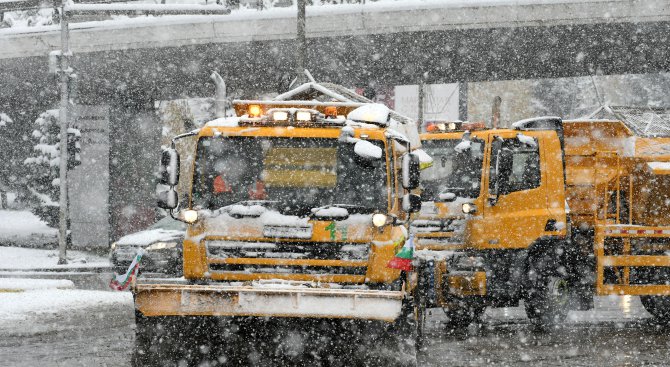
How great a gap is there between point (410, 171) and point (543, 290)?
4.58 metres

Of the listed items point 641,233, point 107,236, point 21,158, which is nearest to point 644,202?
point 641,233

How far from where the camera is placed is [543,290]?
13766mm

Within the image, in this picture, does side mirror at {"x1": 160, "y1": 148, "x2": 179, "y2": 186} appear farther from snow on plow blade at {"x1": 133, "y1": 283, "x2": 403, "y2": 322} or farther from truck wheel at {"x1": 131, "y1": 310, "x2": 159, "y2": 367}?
truck wheel at {"x1": 131, "y1": 310, "x2": 159, "y2": 367}

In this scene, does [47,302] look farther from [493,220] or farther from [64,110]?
[64,110]

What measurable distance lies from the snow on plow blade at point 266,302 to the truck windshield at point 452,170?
16.5ft

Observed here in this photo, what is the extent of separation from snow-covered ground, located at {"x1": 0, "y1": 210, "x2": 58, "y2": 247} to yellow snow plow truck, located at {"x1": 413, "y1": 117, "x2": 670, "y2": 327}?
26.2m

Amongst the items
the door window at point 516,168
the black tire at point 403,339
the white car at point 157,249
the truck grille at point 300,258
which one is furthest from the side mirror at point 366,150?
the white car at point 157,249

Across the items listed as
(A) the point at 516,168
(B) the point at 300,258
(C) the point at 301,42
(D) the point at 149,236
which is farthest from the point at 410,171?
(C) the point at 301,42

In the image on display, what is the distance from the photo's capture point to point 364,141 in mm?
9953

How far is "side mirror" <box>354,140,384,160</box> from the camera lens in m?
9.88

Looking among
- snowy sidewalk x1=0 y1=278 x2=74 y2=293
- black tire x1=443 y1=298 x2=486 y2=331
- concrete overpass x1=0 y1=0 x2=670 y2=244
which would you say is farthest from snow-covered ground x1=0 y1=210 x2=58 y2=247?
black tire x1=443 y1=298 x2=486 y2=331

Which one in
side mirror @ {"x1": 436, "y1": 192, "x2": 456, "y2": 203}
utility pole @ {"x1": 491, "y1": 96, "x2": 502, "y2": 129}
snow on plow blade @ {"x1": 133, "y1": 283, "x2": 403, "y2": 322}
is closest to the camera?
snow on plow blade @ {"x1": 133, "y1": 283, "x2": 403, "y2": 322}

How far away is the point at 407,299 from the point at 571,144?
614cm

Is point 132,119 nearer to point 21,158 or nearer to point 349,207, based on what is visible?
point 21,158
